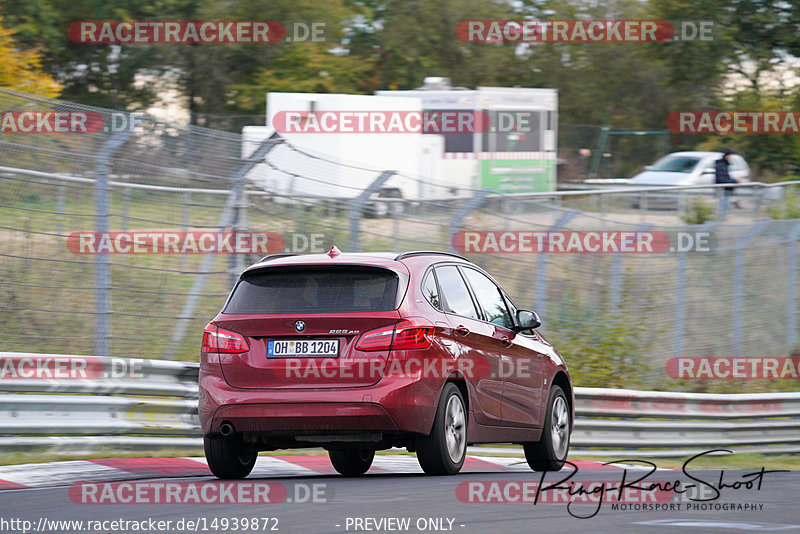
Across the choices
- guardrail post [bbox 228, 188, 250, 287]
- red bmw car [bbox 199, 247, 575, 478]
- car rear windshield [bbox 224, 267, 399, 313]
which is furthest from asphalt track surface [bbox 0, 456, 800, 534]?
guardrail post [bbox 228, 188, 250, 287]

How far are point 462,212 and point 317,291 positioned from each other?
20.1ft

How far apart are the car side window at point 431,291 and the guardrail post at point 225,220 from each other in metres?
3.93

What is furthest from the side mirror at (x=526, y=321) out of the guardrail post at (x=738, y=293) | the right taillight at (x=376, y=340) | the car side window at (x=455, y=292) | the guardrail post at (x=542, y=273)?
the guardrail post at (x=738, y=293)

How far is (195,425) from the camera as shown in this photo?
10.8 m

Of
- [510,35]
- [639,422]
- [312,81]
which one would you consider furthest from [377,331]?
[510,35]

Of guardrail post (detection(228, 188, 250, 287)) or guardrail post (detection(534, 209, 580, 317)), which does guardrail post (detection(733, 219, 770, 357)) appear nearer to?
guardrail post (detection(534, 209, 580, 317))

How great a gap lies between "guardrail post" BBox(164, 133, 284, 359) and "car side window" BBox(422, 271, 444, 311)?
3928mm

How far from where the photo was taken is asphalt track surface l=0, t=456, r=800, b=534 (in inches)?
258

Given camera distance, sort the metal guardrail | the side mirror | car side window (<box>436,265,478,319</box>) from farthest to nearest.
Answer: the side mirror, the metal guardrail, car side window (<box>436,265,478,319</box>)

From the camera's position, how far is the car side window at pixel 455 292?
29.9 ft

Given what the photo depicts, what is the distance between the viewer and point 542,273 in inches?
612

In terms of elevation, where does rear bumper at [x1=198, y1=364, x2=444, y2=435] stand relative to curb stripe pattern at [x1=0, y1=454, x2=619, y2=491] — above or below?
above

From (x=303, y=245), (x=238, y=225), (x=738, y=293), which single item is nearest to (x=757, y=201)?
(x=738, y=293)

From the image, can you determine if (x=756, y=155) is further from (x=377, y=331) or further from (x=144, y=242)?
(x=377, y=331)
